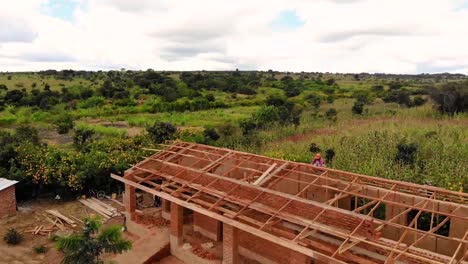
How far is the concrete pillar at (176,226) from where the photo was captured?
41.3ft

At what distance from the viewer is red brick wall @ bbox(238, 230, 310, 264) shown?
1074 cm

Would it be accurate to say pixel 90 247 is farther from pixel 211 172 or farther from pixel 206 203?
pixel 211 172

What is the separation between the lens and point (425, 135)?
71.7 ft

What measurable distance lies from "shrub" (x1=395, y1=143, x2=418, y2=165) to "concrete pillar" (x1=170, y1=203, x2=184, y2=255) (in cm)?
1061

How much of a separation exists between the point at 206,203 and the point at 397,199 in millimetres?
5430

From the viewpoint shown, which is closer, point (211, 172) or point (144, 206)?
point (211, 172)

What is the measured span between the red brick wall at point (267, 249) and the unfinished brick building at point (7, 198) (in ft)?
35.8

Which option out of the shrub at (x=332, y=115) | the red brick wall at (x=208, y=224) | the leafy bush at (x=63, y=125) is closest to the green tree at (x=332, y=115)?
the shrub at (x=332, y=115)

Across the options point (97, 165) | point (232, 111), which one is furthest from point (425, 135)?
point (232, 111)

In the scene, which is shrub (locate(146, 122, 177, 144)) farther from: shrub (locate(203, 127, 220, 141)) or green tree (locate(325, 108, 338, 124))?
green tree (locate(325, 108, 338, 124))

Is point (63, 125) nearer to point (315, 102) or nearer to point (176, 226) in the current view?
point (176, 226)

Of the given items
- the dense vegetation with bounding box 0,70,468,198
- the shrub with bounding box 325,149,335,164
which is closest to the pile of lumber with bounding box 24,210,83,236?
the dense vegetation with bounding box 0,70,468,198

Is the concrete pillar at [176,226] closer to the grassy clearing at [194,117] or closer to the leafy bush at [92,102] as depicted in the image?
the grassy clearing at [194,117]

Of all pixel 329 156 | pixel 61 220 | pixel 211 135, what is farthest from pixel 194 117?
pixel 61 220
